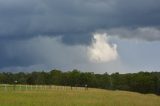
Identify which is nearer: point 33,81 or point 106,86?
point 106,86

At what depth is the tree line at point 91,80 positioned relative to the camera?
525ft

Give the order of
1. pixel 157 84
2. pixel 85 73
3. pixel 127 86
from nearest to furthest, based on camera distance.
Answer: pixel 157 84, pixel 127 86, pixel 85 73

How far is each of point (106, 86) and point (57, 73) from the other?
28.3 meters

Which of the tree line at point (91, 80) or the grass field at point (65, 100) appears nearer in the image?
the grass field at point (65, 100)

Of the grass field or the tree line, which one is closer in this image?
the grass field

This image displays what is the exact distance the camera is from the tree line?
160 metres

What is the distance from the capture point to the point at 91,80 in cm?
17662

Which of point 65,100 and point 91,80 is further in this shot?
point 91,80

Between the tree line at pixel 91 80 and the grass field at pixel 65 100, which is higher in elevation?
the tree line at pixel 91 80

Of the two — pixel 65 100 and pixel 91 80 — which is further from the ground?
pixel 91 80

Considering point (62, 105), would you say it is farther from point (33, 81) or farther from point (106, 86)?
point (33, 81)

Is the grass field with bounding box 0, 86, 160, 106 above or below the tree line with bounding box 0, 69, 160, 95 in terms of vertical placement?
below

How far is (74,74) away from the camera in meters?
179

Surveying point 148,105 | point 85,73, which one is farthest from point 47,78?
point 148,105
